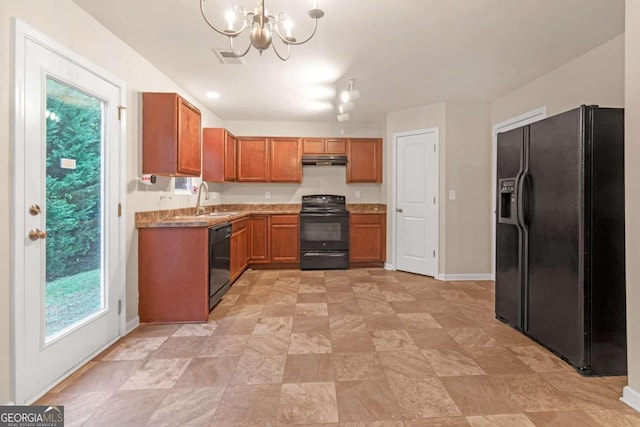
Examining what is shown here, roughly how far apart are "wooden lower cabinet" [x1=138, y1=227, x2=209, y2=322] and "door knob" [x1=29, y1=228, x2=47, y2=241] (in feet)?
3.26

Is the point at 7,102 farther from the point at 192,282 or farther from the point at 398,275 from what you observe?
the point at 398,275

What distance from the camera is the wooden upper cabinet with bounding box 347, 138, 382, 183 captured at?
5.23 m

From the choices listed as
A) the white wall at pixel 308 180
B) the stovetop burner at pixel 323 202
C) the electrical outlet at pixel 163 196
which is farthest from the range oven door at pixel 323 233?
the electrical outlet at pixel 163 196

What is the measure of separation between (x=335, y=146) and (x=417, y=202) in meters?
1.68

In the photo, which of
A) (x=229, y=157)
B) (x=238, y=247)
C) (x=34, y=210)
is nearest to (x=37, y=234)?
(x=34, y=210)

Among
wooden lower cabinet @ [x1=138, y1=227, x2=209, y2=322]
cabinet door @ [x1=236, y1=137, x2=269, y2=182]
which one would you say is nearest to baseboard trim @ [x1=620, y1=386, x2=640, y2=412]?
wooden lower cabinet @ [x1=138, y1=227, x2=209, y2=322]

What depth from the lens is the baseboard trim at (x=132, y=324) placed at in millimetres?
2638

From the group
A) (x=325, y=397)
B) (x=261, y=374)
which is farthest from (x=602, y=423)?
(x=261, y=374)

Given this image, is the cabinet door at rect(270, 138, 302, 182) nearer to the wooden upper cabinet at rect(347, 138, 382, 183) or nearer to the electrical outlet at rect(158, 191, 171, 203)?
the wooden upper cabinet at rect(347, 138, 382, 183)

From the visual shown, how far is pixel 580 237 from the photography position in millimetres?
1996

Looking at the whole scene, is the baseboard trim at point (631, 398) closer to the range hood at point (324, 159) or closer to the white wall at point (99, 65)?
the white wall at point (99, 65)

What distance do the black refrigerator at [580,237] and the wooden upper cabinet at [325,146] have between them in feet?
10.3

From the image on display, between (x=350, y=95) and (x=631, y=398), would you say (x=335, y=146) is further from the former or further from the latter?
(x=631, y=398)

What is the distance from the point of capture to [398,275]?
4539 millimetres
